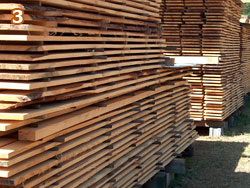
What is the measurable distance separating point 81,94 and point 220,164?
6.15 m

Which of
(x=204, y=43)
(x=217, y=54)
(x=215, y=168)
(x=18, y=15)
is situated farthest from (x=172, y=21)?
(x=18, y=15)

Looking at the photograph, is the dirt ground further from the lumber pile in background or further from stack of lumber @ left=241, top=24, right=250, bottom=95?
stack of lumber @ left=241, top=24, right=250, bottom=95

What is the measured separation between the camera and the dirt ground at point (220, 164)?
8.87 meters

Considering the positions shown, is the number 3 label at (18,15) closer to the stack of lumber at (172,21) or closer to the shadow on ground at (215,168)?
the shadow on ground at (215,168)

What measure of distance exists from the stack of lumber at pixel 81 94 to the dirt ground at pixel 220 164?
4.10ft

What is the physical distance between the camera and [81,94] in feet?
15.8

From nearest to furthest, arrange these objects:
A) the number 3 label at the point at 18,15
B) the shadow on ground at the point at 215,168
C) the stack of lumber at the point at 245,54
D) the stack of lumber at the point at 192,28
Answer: the number 3 label at the point at 18,15 < the shadow on ground at the point at 215,168 < the stack of lumber at the point at 192,28 < the stack of lumber at the point at 245,54

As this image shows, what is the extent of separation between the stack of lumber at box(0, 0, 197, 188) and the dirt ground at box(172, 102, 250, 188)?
125 cm

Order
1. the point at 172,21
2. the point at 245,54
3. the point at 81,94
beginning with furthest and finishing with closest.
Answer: the point at 245,54 < the point at 172,21 < the point at 81,94

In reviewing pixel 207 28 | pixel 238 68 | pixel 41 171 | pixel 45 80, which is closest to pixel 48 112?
pixel 45 80

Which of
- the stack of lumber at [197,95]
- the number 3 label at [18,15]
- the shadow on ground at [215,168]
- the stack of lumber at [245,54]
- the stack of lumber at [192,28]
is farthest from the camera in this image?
the stack of lumber at [245,54]

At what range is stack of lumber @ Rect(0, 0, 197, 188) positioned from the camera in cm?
376

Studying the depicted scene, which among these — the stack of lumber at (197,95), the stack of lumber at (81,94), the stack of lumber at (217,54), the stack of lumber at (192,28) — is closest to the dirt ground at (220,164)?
the stack of lumber at (197,95)

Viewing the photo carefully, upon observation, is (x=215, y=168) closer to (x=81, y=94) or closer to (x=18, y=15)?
(x=81, y=94)
